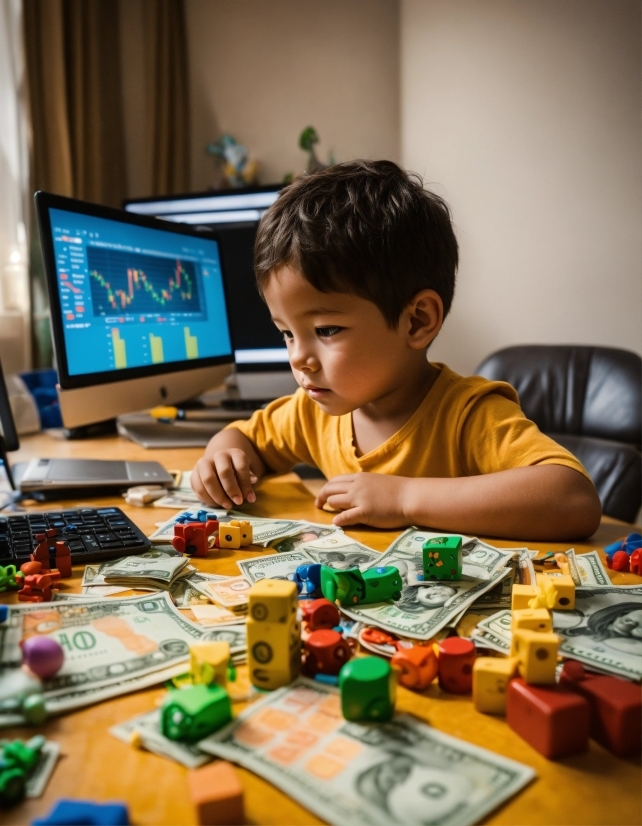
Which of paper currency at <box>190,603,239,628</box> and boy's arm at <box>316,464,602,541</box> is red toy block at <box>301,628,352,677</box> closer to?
paper currency at <box>190,603,239,628</box>

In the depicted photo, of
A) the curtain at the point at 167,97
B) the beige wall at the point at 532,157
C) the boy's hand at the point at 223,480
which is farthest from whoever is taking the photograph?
the curtain at the point at 167,97

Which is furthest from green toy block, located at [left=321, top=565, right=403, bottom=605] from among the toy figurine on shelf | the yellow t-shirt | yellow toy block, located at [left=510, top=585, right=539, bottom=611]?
the toy figurine on shelf

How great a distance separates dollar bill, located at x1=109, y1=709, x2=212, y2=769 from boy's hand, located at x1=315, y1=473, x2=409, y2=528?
485 millimetres

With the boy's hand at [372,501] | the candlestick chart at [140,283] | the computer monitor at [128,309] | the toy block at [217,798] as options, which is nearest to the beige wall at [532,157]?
the computer monitor at [128,309]

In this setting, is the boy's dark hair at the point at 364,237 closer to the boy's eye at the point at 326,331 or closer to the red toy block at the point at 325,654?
the boy's eye at the point at 326,331

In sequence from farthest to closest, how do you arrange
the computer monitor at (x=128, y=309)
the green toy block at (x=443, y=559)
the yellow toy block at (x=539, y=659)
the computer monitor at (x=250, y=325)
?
the computer monitor at (x=250, y=325), the computer monitor at (x=128, y=309), the green toy block at (x=443, y=559), the yellow toy block at (x=539, y=659)

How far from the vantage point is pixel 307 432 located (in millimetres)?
1284

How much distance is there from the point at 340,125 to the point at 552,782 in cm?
305

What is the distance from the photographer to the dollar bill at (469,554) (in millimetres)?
773

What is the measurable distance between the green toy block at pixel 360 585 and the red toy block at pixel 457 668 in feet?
0.46

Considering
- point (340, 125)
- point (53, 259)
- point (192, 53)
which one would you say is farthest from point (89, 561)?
point (192, 53)

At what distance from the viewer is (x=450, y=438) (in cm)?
109

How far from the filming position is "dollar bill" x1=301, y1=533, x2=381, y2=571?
0.82 meters

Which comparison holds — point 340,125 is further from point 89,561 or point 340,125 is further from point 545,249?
point 89,561
